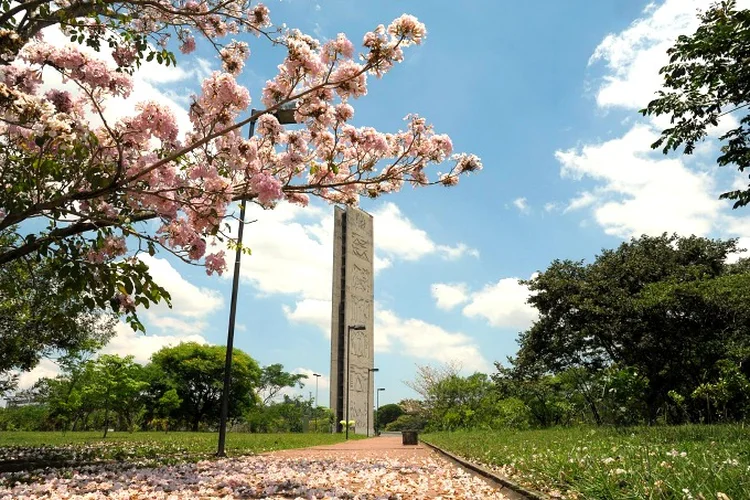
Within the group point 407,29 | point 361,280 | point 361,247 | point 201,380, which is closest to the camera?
point 407,29

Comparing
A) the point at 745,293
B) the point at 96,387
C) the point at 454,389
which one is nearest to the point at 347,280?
the point at 454,389

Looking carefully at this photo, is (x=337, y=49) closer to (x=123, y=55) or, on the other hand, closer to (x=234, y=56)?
(x=234, y=56)

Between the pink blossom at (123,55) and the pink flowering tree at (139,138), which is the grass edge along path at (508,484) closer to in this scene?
the pink flowering tree at (139,138)

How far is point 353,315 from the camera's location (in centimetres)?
5091

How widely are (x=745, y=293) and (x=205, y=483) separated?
19958mm

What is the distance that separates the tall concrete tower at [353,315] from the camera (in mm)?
49594

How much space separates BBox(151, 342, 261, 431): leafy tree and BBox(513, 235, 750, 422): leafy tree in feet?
111

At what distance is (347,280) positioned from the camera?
51656 millimetres

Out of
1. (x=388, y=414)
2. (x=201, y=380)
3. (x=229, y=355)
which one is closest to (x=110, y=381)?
(x=229, y=355)

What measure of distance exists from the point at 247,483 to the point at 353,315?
44.3 metres

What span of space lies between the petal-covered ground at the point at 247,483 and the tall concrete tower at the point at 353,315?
130 feet

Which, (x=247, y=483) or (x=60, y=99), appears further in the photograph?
(x=247, y=483)

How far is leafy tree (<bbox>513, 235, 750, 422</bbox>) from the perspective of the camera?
20.8m

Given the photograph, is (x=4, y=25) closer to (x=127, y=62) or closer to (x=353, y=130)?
(x=127, y=62)
